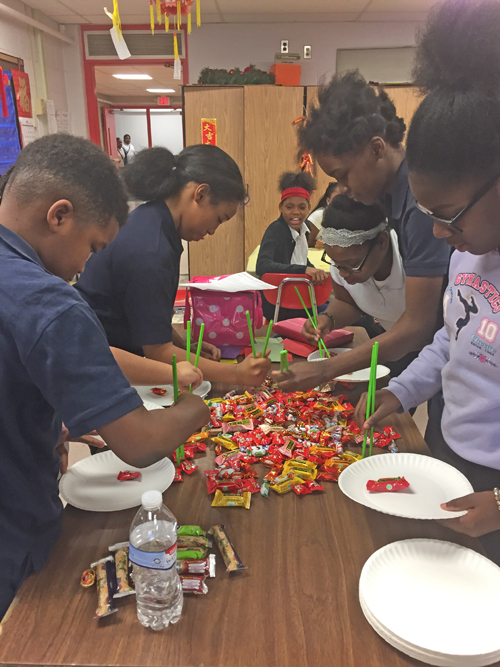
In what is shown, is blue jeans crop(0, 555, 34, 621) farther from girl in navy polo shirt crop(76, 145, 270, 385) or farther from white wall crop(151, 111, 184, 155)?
white wall crop(151, 111, 184, 155)

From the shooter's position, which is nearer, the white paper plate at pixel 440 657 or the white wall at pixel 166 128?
the white paper plate at pixel 440 657

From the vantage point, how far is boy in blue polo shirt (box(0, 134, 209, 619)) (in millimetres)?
751

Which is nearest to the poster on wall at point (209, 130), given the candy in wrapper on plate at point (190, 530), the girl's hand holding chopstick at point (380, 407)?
the girl's hand holding chopstick at point (380, 407)

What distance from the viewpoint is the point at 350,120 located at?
1.53 m

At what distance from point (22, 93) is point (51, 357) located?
211 inches

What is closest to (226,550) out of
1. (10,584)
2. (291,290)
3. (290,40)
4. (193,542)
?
(193,542)

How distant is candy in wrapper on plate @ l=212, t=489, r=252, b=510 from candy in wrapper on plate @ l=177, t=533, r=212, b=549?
0.12 meters

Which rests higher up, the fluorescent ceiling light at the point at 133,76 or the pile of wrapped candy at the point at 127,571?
the fluorescent ceiling light at the point at 133,76

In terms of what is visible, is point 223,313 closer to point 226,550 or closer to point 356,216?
point 356,216

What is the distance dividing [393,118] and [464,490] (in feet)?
3.93

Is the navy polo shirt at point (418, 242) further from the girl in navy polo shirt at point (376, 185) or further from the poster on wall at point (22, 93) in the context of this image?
the poster on wall at point (22, 93)

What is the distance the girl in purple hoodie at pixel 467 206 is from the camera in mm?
859

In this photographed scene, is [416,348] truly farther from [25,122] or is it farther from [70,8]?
[70,8]

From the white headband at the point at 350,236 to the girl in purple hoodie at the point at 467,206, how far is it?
0.49 m
